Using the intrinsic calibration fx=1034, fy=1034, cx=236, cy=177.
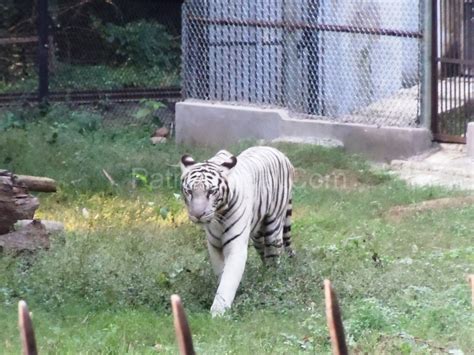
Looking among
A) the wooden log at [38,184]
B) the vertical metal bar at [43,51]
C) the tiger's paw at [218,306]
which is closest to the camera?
the tiger's paw at [218,306]

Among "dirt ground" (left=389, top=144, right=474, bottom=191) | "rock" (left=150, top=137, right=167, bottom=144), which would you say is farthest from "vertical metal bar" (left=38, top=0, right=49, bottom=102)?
"dirt ground" (left=389, top=144, right=474, bottom=191)

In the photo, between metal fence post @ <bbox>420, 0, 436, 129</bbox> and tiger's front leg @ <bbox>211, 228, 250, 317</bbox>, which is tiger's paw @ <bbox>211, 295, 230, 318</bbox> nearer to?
tiger's front leg @ <bbox>211, 228, 250, 317</bbox>

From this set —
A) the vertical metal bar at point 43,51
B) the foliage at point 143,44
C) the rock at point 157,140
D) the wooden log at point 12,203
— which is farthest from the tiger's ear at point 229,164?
the foliage at point 143,44

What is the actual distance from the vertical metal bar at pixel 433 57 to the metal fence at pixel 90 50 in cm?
500

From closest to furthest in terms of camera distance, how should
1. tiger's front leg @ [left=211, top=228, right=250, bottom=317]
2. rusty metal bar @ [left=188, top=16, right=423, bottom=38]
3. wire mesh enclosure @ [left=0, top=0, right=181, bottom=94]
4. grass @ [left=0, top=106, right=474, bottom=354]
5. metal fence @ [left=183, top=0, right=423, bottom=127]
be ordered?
grass @ [left=0, top=106, right=474, bottom=354] < tiger's front leg @ [left=211, top=228, right=250, bottom=317] < rusty metal bar @ [left=188, top=16, right=423, bottom=38] < metal fence @ [left=183, top=0, right=423, bottom=127] < wire mesh enclosure @ [left=0, top=0, right=181, bottom=94]

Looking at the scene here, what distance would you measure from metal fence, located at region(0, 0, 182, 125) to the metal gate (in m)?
5.03

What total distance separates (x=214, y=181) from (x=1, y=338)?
5.27ft

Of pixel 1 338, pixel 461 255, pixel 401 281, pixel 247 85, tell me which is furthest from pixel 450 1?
pixel 1 338

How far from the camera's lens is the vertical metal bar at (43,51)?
1435 centimetres

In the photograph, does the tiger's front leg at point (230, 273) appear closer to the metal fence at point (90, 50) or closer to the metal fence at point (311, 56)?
the metal fence at point (311, 56)

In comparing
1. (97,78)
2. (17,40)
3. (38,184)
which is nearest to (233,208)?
(38,184)

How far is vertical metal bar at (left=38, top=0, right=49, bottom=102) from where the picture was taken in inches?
565

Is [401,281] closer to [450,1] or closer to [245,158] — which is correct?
[245,158]

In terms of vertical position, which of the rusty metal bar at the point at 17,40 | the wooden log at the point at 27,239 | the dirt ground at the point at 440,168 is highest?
the rusty metal bar at the point at 17,40
